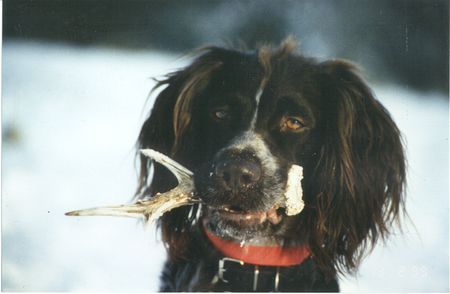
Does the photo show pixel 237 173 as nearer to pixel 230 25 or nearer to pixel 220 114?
pixel 220 114

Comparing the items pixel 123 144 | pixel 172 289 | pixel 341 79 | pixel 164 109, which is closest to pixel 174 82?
pixel 164 109

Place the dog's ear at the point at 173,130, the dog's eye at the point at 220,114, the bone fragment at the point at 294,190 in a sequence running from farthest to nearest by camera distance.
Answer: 1. the dog's ear at the point at 173,130
2. the dog's eye at the point at 220,114
3. the bone fragment at the point at 294,190

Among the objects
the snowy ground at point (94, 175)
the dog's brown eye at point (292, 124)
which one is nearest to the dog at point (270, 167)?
the dog's brown eye at point (292, 124)

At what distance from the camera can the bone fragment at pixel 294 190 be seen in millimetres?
2801

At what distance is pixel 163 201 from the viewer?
287 centimetres

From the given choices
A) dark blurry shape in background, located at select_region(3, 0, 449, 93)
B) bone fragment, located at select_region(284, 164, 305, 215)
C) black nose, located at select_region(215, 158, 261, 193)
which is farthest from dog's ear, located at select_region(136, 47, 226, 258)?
bone fragment, located at select_region(284, 164, 305, 215)

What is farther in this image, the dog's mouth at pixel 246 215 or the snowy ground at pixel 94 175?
the snowy ground at pixel 94 175

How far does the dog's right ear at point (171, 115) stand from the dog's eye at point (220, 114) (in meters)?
0.19

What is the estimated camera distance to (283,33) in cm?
319

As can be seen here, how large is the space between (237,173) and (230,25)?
38.9 inches

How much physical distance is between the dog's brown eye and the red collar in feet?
2.03

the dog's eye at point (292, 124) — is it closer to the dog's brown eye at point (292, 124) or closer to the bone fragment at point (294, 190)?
the dog's brown eye at point (292, 124)

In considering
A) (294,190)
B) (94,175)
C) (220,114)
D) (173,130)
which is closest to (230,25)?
(220,114)

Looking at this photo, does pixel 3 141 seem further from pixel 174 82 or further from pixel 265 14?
pixel 265 14
